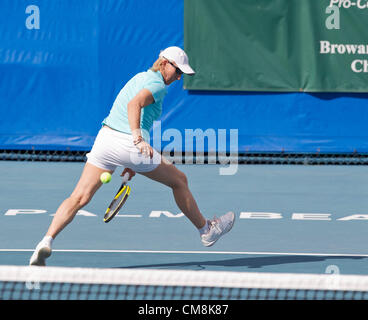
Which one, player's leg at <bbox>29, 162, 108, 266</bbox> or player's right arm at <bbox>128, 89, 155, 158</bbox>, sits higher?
player's right arm at <bbox>128, 89, 155, 158</bbox>

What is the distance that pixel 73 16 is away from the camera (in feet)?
39.3

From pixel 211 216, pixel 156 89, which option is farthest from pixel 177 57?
pixel 211 216

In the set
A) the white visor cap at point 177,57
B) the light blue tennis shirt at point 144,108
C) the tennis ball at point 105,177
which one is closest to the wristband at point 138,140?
the light blue tennis shirt at point 144,108

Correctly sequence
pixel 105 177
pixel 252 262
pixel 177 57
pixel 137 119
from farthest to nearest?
pixel 252 262
pixel 177 57
pixel 105 177
pixel 137 119

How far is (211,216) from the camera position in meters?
8.72

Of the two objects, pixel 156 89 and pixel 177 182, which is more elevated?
pixel 156 89

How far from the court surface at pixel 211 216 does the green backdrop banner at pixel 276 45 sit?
1.06m

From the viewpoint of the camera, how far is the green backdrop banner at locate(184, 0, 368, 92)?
11938 mm

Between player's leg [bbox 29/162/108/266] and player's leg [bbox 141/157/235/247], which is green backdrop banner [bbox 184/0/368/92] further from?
player's leg [bbox 29/162/108/266]

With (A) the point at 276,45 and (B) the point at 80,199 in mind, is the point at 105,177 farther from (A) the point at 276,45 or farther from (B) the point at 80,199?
(A) the point at 276,45

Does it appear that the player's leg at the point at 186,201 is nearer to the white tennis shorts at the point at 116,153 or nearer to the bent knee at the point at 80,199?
the white tennis shorts at the point at 116,153

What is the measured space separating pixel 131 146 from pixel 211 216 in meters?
2.54

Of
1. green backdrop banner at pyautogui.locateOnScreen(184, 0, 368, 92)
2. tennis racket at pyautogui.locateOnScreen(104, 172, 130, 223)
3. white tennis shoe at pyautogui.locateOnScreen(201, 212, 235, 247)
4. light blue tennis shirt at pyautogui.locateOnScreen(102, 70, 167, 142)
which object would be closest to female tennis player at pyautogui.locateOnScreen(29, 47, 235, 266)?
light blue tennis shirt at pyautogui.locateOnScreen(102, 70, 167, 142)

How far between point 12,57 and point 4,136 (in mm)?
959
